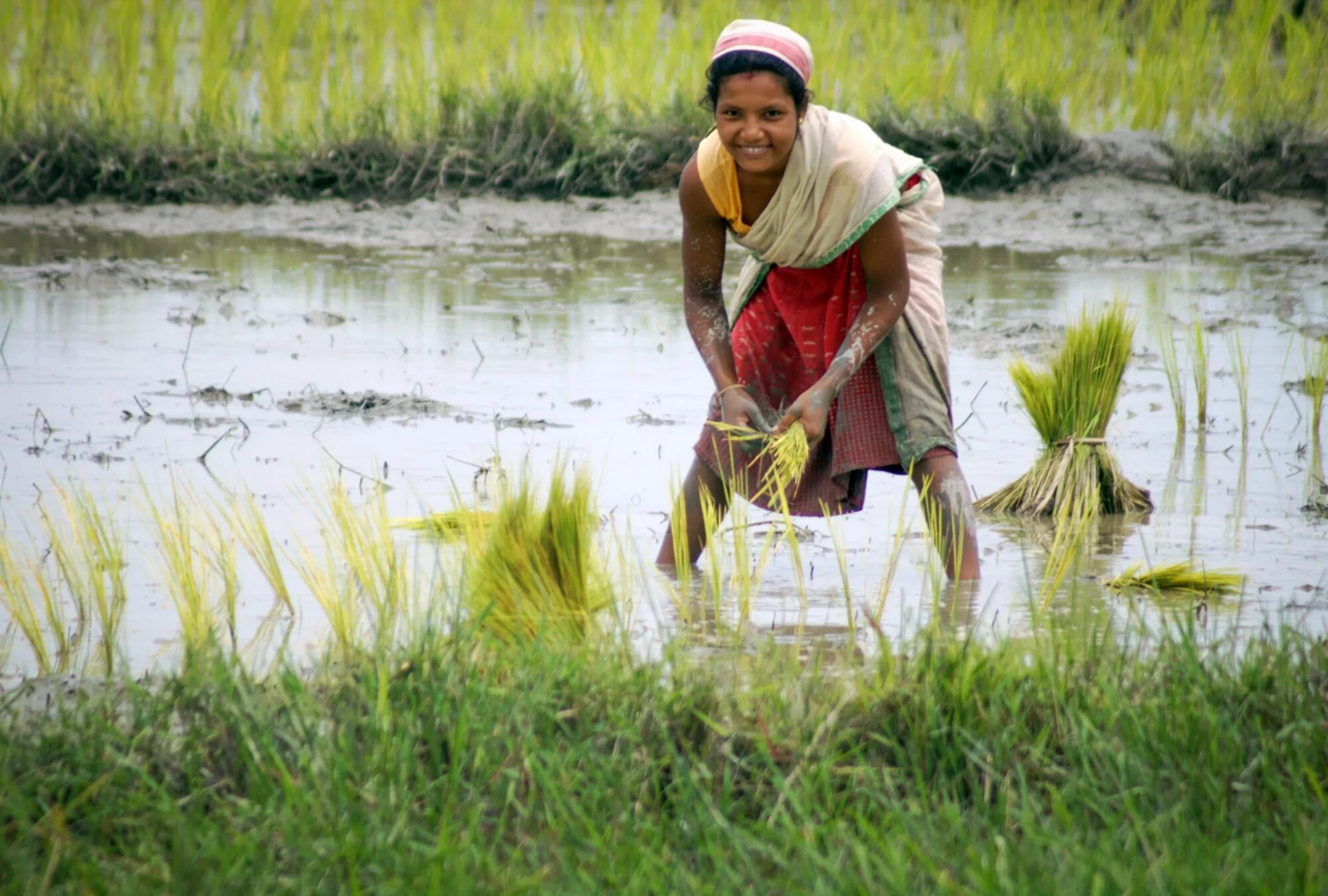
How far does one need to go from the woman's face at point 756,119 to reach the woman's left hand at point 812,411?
0.47m

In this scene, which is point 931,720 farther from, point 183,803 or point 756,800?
point 183,803

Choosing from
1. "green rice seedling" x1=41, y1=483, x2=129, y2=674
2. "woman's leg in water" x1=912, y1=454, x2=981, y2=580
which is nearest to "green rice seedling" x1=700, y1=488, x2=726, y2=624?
"woman's leg in water" x1=912, y1=454, x2=981, y2=580

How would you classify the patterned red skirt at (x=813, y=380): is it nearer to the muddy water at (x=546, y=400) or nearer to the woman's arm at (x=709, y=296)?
the woman's arm at (x=709, y=296)

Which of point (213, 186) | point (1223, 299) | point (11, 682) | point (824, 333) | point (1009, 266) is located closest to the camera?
point (11, 682)

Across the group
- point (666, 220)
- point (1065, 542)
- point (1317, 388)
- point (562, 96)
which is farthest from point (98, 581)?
point (562, 96)

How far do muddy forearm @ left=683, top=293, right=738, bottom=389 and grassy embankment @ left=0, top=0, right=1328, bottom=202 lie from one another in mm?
5440

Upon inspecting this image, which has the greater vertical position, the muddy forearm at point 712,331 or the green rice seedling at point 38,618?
the muddy forearm at point 712,331

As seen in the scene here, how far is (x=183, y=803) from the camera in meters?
2.25

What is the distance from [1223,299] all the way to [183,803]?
5568mm

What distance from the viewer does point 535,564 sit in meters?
2.92

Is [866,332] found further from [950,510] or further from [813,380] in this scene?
[950,510]

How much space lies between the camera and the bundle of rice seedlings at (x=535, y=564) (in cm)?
288

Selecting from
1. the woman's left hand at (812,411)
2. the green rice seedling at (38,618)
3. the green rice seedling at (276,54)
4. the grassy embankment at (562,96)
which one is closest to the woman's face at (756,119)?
the woman's left hand at (812,411)

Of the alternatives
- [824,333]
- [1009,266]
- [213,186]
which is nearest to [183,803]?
[824,333]
